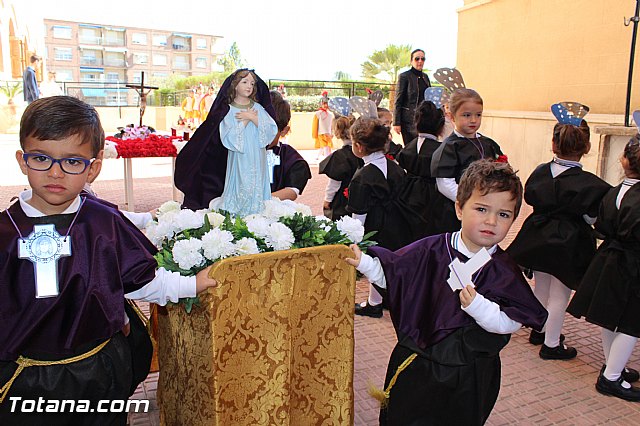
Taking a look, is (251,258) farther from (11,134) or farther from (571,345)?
(11,134)

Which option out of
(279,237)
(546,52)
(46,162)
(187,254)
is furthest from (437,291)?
(546,52)

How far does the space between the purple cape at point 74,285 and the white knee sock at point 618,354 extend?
2796 millimetres

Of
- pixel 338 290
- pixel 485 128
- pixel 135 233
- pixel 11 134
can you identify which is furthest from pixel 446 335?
pixel 11 134

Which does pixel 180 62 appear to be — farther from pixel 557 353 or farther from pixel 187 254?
pixel 187 254

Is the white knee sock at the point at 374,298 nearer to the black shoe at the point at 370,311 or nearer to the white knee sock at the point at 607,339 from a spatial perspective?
the black shoe at the point at 370,311

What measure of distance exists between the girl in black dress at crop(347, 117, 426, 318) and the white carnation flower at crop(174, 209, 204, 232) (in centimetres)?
192

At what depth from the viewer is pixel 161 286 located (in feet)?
7.00

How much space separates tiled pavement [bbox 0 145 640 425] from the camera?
312cm

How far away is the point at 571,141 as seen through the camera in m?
3.74

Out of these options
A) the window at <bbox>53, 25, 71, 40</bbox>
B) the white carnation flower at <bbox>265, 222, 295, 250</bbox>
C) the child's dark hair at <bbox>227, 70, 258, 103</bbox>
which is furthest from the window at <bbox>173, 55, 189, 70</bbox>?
the white carnation flower at <bbox>265, 222, 295, 250</bbox>

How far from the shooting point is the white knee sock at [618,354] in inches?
131

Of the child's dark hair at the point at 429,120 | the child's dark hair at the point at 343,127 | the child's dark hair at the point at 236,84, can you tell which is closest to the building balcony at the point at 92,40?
the child's dark hair at the point at 343,127

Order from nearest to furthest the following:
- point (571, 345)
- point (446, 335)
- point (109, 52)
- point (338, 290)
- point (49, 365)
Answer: point (49, 365)
point (446, 335)
point (338, 290)
point (571, 345)
point (109, 52)

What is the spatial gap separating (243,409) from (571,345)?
9.11ft
